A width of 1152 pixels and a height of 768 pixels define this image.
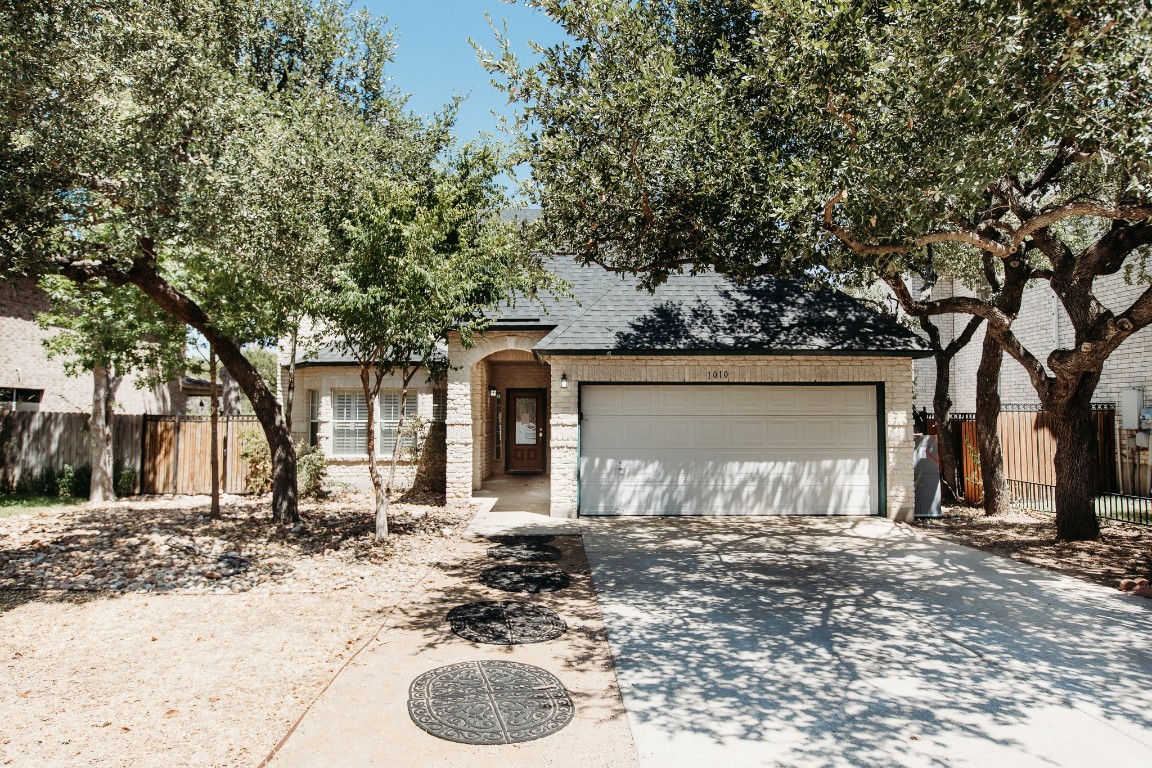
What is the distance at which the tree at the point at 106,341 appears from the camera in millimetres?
12367

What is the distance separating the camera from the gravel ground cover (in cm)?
421

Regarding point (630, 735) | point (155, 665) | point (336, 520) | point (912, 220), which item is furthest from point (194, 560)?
point (912, 220)

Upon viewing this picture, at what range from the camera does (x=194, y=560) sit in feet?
29.6

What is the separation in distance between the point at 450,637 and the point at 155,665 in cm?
231

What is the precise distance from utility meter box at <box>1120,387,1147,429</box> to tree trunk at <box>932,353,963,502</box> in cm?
361

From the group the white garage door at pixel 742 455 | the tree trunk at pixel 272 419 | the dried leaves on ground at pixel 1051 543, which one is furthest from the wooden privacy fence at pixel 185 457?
the dried leaves on ground at pixel 1051 543

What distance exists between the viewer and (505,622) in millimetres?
6531

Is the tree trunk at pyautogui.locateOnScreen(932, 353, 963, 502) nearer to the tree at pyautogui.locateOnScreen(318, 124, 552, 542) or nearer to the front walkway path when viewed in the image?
the tree at pyautogui.locateOnScreen(318, 124, 552, 542)

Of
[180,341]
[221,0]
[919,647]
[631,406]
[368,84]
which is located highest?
[368,84]

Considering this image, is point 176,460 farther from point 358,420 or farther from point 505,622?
point 505,622

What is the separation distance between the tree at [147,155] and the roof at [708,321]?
123 inches

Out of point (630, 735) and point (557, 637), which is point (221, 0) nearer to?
point (557, 637)

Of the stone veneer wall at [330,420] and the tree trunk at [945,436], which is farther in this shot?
the stone veneer wall at [330,420]

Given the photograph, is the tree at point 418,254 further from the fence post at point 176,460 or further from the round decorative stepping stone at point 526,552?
the fence post at point 176,460
